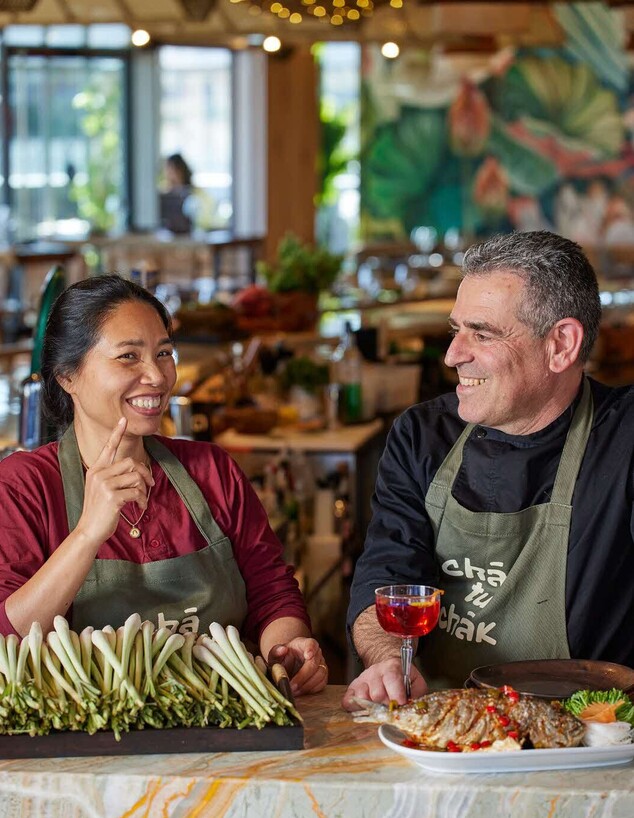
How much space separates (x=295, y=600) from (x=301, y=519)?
2.32 m

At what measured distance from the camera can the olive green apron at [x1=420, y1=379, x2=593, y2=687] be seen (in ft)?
8.37

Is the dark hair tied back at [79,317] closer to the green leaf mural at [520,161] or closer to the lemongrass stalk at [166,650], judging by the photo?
the lemongrass stalk at [166,650]

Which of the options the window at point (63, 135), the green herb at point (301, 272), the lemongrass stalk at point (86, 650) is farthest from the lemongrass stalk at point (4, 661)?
the window at point (63, 135)

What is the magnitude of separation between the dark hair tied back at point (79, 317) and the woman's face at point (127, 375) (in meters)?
0.02

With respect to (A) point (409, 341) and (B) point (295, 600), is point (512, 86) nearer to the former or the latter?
(A) point (409, 341)

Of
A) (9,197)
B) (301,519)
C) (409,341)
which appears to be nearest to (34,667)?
(301,519)

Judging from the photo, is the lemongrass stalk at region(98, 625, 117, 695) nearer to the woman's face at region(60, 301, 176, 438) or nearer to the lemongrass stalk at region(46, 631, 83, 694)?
the lemongrass stalk at region(46, 631, 83, 694)

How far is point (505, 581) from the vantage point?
2.55 m

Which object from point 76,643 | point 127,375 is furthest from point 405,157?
point 76,643

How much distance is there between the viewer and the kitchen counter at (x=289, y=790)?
5.97 feet

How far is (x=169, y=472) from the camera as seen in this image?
8.62 feet

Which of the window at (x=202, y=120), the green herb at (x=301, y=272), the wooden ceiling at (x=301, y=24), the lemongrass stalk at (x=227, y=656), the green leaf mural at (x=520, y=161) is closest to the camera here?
the lemongrass stalk at (x=227, y=656)

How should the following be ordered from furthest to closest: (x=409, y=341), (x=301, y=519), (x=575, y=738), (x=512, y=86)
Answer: (x=512, y=86) < (x=409, y=341) < (x=301, y=519) < (x=575, y=738)

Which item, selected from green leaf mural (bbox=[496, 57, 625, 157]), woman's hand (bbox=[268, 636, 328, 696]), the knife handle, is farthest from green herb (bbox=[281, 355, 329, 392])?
green leaf mural (bbox=[496, 57, 625, 157])
